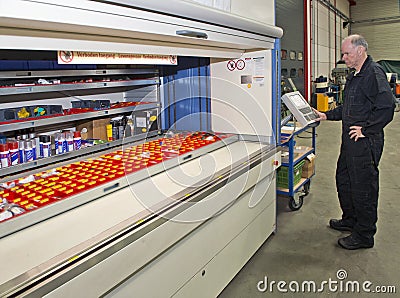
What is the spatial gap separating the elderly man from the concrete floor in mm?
184

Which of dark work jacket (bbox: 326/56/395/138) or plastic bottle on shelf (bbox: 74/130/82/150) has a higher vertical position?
dark work jacket (bbox: 326/56/395/138)

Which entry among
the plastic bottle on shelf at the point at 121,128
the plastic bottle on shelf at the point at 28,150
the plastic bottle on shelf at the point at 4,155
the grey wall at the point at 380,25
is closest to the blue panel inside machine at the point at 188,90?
the plastic bottle on shelf at the point at 121,128

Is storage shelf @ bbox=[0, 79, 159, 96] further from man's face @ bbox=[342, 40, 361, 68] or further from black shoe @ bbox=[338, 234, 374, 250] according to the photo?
black shoe @ bbox=[338, 234, 374, 250]

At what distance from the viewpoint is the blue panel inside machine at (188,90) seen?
3.02 meters

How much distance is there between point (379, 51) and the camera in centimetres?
1451

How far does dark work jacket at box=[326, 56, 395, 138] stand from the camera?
2.66 meters

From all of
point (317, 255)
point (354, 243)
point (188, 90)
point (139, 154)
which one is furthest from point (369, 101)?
point (139, 154)

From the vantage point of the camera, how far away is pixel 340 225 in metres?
3.25

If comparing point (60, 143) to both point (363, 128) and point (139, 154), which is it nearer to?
point (139, 154)

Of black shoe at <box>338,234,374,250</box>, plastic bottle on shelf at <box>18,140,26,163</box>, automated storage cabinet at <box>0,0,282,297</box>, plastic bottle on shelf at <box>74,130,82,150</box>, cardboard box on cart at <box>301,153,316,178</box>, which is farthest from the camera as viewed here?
cardboard box on cart at <box>301,153,316,178</box>

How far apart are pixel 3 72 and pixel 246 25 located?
138 centimetres

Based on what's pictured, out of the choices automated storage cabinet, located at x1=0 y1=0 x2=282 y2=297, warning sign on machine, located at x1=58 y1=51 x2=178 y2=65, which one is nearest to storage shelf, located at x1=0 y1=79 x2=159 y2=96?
automated storage cabinet, located at x1=0 y1=0 x2=282 y2=297

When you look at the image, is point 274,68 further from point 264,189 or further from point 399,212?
point 399,212

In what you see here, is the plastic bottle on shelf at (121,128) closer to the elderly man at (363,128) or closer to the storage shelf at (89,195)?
the storage shelf at (89,195)
